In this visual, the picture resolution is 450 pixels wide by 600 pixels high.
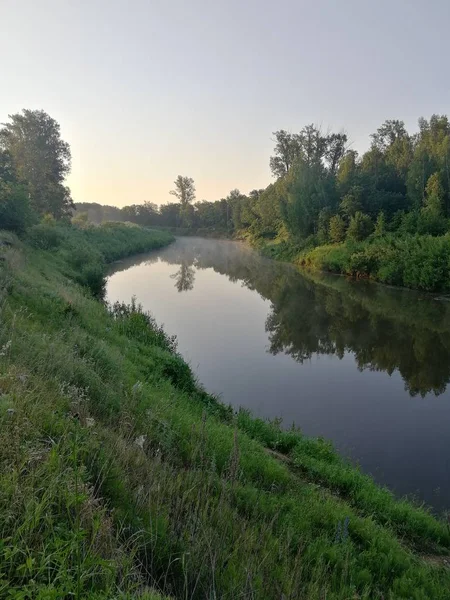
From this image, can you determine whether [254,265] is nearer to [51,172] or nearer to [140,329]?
[51,172]

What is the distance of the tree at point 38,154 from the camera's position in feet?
131

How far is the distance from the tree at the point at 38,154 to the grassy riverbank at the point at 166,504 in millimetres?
36012

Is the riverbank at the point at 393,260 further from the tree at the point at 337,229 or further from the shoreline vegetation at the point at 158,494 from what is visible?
the shoreline vegetation at the point at 158,494

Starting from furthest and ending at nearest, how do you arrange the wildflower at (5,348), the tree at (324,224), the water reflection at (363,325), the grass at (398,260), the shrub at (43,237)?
1. the tree at (324,224)
2. the grass at (398,260)
3. the shrub at (43,237)
4. the water reflection at (363,325)
5. the wildflower at (5,348)

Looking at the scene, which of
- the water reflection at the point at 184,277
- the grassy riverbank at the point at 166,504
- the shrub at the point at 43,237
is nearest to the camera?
the grassy riverbank at the point at 166,504

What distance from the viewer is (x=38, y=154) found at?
4091cm

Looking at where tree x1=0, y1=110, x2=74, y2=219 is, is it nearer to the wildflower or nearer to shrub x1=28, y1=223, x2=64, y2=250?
shrub x1=28, y1=223, x2=64, y2=250

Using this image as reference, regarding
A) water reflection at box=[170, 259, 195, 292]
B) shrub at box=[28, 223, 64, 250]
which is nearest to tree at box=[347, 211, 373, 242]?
water reflection at box=[170, 259, 195, 292]

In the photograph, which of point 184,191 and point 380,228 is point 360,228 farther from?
point 184,191

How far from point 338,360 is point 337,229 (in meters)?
27.0

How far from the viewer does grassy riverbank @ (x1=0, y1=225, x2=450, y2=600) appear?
2289 mm

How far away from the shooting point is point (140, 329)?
12.1 metres

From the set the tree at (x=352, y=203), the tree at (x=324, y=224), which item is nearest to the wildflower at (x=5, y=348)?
the tree at (x=352, y=203)

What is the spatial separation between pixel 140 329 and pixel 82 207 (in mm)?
134355
